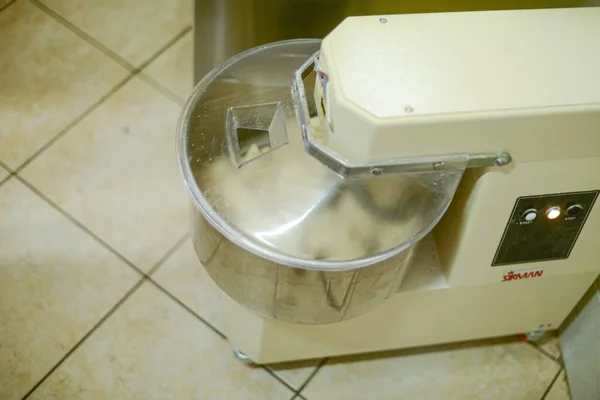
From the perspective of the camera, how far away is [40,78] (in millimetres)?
1334

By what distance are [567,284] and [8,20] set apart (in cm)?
114

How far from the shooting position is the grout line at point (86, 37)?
136 cm

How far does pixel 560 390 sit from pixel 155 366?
0.61 metres

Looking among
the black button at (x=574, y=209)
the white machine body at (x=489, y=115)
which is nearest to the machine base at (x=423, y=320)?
the white machine body at (x=489, y=115)

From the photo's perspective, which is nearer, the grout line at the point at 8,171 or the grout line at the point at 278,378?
the grout line at the point at 278,378

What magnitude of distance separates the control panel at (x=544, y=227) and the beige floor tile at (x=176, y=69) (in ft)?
2.40

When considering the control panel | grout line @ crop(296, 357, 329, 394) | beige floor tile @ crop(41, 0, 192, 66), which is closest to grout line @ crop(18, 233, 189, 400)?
grout line @ crop(296, 357, 329, 394)

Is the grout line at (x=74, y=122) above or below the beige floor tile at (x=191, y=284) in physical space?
above

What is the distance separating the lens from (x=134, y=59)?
4.50ft

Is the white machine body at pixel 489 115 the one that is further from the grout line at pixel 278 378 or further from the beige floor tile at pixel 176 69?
the beige floor tile at pixel 176 69

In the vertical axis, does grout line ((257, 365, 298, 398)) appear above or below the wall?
below

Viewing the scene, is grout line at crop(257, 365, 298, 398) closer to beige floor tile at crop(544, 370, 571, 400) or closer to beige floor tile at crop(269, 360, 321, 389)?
beige floor tile at crop(269, 360, 321, 389)

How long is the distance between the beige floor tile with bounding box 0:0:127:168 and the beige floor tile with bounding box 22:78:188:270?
0.04 meters

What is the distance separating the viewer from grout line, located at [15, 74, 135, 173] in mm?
1242
